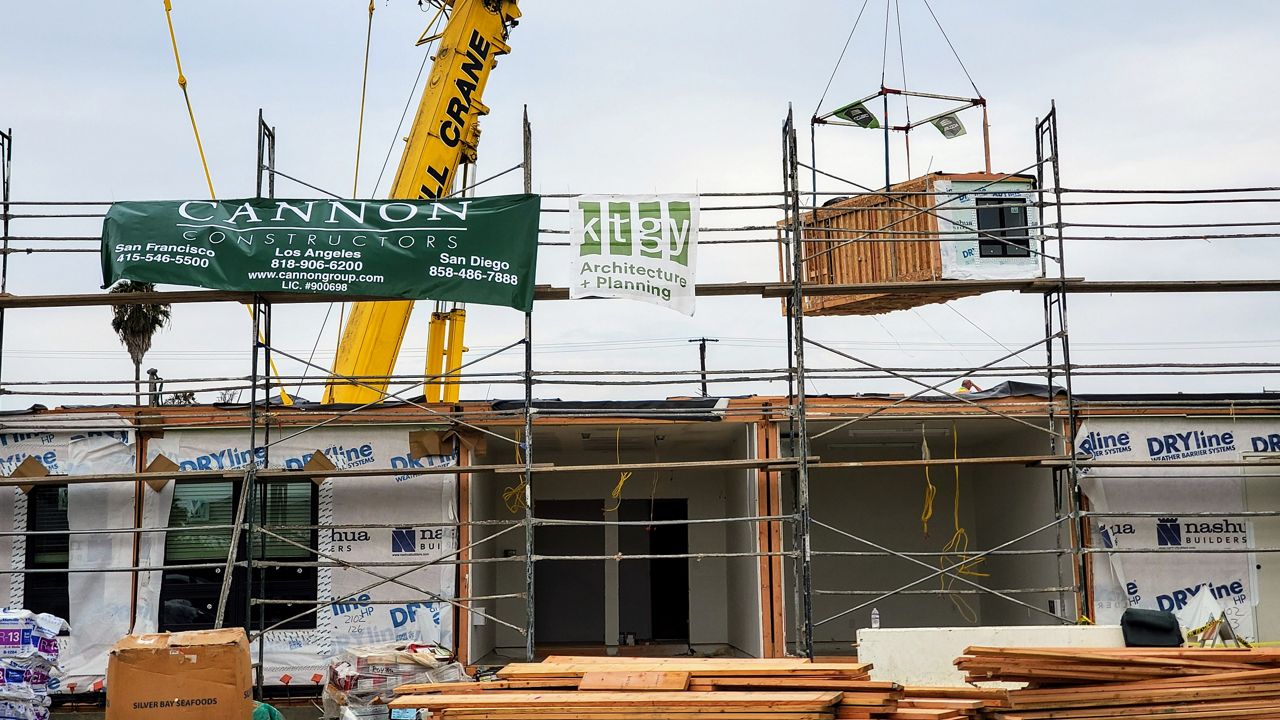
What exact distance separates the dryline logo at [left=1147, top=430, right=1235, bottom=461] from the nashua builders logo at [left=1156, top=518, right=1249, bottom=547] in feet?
2.62

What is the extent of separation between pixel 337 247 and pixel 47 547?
5273 mm

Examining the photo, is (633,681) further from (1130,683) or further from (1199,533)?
(1199,533)

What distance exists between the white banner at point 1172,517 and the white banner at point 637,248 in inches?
211

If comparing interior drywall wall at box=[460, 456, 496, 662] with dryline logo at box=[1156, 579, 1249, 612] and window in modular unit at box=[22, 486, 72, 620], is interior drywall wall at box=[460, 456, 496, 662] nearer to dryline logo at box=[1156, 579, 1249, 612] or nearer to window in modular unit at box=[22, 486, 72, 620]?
window in modular unit at box=[22, 486, 72, 620]

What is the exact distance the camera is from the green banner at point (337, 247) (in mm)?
13852

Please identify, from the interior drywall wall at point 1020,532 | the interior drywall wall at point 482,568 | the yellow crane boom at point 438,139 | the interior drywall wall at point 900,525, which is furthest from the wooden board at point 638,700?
the interior drywall wall at point 900,525

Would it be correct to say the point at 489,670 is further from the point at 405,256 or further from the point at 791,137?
the point at 791,137

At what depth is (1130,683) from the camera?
9.93 metres

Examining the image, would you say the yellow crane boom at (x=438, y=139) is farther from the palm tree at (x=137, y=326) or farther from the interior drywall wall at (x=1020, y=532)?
the palm tree at (x=137, y=326)

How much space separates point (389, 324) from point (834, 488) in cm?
873

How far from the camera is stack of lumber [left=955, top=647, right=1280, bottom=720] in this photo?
31.9 feet

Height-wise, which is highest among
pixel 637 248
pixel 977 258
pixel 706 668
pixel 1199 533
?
pixel 977 258

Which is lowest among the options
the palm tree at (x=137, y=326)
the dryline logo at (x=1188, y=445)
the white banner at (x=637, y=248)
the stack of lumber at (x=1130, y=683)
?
the stack of lumber at (x=1130, y=683)

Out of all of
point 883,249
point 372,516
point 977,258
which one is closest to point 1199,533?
point 977,258
